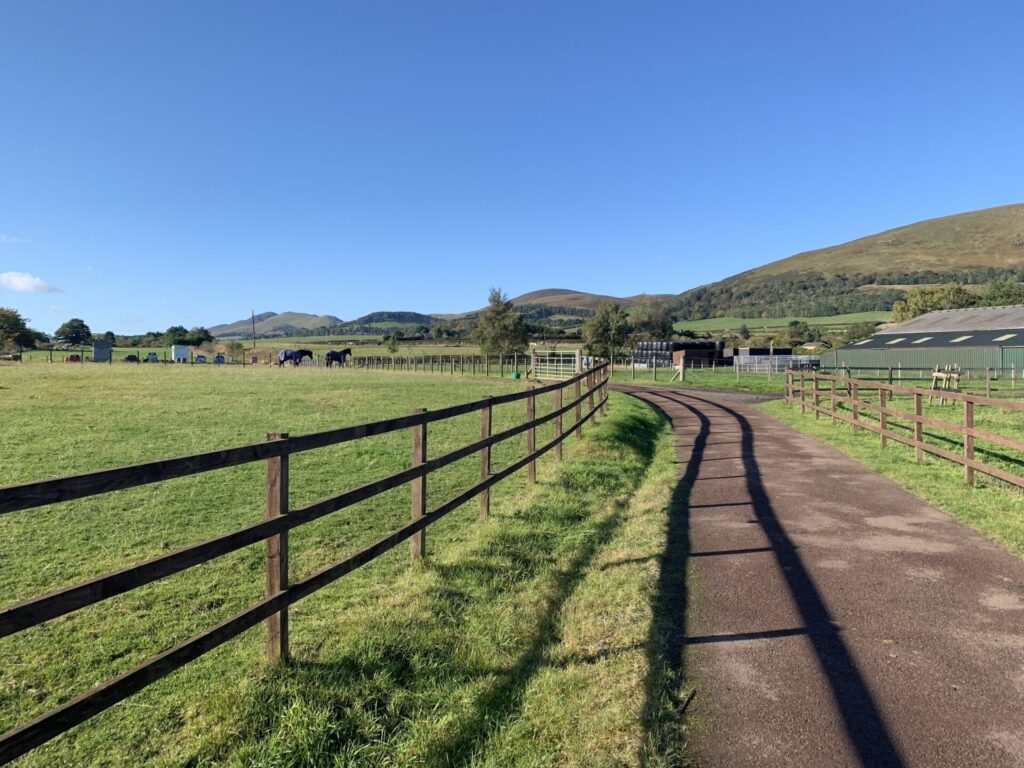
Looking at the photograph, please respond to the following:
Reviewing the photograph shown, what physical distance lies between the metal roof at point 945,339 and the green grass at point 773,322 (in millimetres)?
76623

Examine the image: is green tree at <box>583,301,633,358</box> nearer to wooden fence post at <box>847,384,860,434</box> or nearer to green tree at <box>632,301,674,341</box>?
green tree at <box>632,301,674,341</box>

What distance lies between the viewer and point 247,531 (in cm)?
315

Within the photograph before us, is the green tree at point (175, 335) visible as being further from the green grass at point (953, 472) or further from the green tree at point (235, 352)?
the green grass at point (953, 472)

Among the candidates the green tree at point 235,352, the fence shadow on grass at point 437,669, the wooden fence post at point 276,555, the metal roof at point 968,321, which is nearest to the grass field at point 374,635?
the fence shadow on grass at point 437,669

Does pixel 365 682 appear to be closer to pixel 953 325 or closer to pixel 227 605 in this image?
pixel 227 605

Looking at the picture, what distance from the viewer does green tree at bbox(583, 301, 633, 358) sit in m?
69.2

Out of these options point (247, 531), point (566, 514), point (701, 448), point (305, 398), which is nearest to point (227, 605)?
point (247, 531)

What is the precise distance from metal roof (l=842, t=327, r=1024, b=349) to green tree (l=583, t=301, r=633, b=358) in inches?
916

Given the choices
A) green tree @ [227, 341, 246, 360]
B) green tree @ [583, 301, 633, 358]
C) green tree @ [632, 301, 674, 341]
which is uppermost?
green tree @ [632, 301, 674, 341]

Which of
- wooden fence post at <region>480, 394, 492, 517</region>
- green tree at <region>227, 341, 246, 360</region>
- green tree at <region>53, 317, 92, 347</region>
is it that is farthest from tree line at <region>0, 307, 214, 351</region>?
wooden fence post at <region>480, 394, 492, 517</region>

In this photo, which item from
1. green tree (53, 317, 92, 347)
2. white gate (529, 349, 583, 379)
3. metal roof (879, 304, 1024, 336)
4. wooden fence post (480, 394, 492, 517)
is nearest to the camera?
wooden fence post (480, 394, 492, 517)

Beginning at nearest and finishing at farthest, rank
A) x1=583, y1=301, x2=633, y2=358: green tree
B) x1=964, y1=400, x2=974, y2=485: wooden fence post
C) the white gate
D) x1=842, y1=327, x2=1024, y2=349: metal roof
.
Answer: x1=964, y1=400, x2=974, y2=485: wooden fence post
the white gate
x1=842, y1=327, x2=1024, y2=349: metal roof
x1=583, y1=301, x2=633, y2=358: green tree

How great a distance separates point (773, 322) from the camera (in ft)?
512

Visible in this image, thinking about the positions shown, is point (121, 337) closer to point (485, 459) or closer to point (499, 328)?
point (499, 328)
